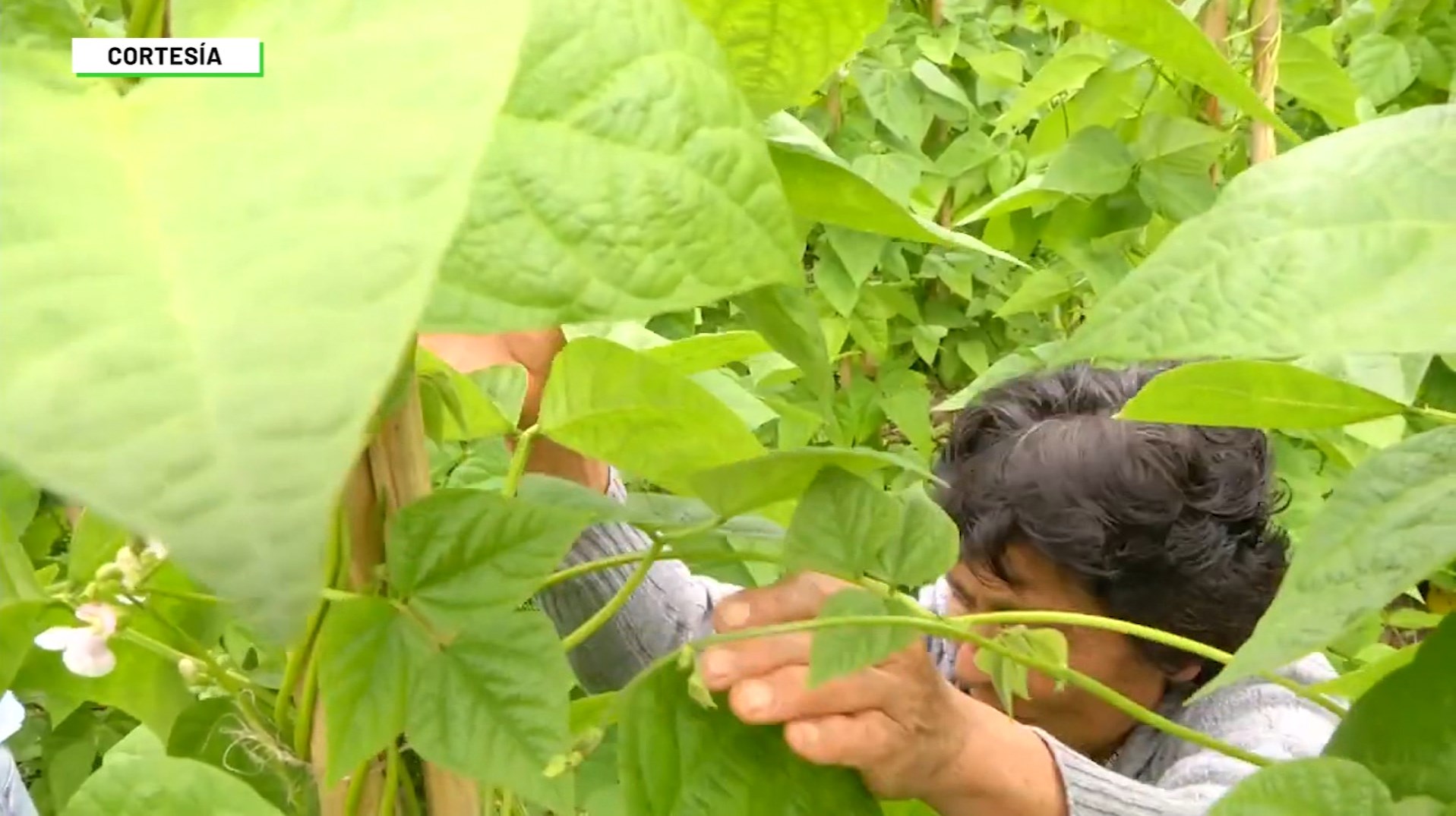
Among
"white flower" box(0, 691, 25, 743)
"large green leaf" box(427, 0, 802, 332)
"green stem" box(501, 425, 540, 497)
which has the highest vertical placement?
"large green leaf" box(427, 0, 802, 332)

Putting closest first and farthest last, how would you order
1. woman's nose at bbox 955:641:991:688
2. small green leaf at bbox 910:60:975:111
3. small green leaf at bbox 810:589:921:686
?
1. small green leaf at bbox 810:589:921:686
2. woman's nose at bbox 955:641:991:688
3. small green leaf at bbox 910:60:975:111

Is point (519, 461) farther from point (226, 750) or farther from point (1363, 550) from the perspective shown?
point (1363, 550)

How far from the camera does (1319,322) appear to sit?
7.7 inches

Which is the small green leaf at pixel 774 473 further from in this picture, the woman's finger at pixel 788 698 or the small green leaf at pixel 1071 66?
the small green leaf at pixel 1071 66

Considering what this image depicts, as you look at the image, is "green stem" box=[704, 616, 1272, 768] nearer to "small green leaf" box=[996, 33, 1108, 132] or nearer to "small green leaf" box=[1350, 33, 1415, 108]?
"small green leaf" box=[996, 33, 1108, 132]

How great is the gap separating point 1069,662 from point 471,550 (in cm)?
61

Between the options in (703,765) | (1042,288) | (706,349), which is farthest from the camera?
(1042,288)

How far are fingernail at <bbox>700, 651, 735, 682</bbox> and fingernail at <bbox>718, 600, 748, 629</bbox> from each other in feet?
0.10

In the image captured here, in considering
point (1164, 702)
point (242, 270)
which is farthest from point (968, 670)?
point (242, 270)

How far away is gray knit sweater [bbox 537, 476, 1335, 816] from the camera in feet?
2.33

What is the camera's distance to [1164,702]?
0.92m

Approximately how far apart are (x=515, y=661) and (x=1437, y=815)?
203mm

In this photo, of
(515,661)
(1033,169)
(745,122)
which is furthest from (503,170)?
(1033,169)

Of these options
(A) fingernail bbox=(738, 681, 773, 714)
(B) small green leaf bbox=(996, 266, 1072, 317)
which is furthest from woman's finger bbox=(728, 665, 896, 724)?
(B) small green leaf bbox=(996, 266, 1072, 317)
